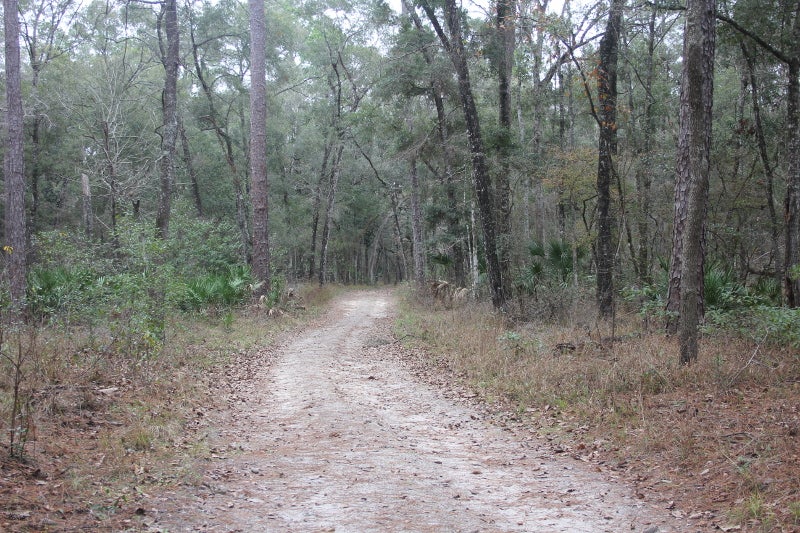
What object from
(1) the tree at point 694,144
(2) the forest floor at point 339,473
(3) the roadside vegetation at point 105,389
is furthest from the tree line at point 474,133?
(2) the forest floor at point 339,473

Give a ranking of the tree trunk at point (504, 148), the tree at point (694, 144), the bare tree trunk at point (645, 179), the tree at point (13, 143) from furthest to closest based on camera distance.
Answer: the bare tree trunk at point (645, 179)
the tree trunk at point (504, 148)
the tree at point (13, 143)
the tree at point (694, 144)

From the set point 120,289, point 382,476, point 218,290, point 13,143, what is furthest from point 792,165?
point 13,143

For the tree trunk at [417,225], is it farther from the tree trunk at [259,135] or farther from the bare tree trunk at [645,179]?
the bare tree trunk at [645,179]

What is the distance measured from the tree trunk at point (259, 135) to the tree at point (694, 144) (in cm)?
1346

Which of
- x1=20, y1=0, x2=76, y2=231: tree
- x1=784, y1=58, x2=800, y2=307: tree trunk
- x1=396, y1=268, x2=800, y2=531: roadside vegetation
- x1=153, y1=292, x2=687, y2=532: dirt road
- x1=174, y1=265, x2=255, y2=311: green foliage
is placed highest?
x1=20, y1=0, x2=76, y2=231: tree

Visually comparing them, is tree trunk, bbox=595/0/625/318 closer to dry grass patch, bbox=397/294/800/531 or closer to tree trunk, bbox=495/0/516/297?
dry grass patch, bbox=397/294/800/531

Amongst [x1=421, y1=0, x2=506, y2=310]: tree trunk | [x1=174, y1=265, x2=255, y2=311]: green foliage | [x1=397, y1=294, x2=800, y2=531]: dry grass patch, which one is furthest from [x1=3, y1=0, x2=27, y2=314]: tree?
[x1=421, y1=0, x2=506, y2=310]: tree trunk

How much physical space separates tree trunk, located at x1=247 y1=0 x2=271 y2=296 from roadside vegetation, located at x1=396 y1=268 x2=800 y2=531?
8284mm

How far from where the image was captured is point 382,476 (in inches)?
212

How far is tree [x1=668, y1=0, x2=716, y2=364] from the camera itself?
776 cm

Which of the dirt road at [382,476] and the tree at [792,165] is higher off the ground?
the tree at [792,165]

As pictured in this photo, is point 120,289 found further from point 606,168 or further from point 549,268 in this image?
point 549,268

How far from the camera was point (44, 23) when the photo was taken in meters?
27.0

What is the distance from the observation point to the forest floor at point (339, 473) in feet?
14.1
